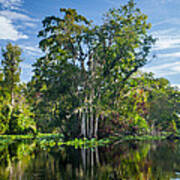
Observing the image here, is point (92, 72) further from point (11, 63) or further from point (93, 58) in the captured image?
point (11, 63)

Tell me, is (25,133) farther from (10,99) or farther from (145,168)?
(145,168)

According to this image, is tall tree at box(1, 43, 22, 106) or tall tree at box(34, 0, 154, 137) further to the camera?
tall tree at box(1, 43, 22, 106)

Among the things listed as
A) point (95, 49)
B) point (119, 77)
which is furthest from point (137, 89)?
point (95, 49)

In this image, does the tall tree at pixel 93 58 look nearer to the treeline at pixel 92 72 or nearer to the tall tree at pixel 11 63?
the treeline at pixel 92 72

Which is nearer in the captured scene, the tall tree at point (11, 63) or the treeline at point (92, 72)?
the treeline at point (92, 72)

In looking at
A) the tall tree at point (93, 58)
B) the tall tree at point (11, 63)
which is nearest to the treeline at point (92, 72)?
the tall tree at point (93, 58)

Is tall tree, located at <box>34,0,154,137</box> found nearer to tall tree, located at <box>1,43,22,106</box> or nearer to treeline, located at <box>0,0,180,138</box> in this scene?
treeline, located at <box>0,0,180,138</box>

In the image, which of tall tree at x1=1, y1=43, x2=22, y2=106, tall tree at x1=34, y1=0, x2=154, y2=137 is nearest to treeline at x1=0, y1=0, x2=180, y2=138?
tall tree at x1=34, y1=0, x2=154, y2=137

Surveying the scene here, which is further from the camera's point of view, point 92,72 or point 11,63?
point 11,63

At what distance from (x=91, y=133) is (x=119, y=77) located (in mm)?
7307

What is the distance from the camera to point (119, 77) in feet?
106

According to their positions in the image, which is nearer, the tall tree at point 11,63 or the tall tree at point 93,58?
the tall tree at point 93,58

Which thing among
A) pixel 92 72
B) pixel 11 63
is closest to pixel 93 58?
pixel 92 72

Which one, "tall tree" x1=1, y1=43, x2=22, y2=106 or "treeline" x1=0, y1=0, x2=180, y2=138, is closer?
"treeline" x1=0, y1=0, x2=180, y2=138
